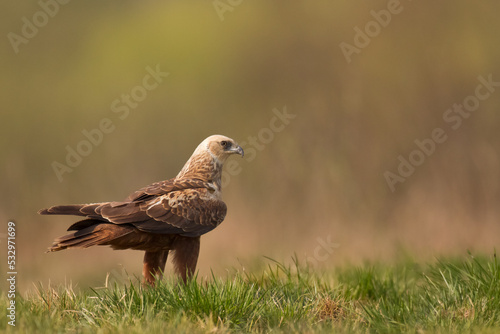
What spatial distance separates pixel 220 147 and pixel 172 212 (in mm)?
1015

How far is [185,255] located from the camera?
20.2 ft

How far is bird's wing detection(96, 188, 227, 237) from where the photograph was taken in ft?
19.4

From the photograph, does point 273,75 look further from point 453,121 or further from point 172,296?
point 172,296

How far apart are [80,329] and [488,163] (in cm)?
674

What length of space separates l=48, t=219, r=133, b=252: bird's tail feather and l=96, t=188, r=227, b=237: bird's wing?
90 mm

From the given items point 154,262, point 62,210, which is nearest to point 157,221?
point 154,262

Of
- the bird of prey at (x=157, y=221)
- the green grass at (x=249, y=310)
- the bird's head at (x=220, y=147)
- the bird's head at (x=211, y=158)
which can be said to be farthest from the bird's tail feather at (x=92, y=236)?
the bird's head at (x=220, y=147)

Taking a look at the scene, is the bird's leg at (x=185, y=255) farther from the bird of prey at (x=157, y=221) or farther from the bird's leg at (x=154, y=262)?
the bird's leg at (x=154, y=262)

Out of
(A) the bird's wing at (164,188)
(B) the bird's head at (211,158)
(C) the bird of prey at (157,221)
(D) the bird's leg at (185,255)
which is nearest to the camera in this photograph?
(C) the bird of prey at (157,221)

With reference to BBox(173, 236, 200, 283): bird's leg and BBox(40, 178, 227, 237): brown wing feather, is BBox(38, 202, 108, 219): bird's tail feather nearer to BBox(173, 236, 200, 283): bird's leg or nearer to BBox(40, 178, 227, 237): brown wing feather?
BBox(40, 178, 227, 237): brown wing feather

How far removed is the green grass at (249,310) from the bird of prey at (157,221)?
1.59 ft

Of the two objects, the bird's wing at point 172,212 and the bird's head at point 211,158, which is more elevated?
the bird's head at point 211,158

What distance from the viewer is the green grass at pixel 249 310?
488 cm

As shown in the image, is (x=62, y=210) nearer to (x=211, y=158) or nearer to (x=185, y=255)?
(x=185, y=255)
